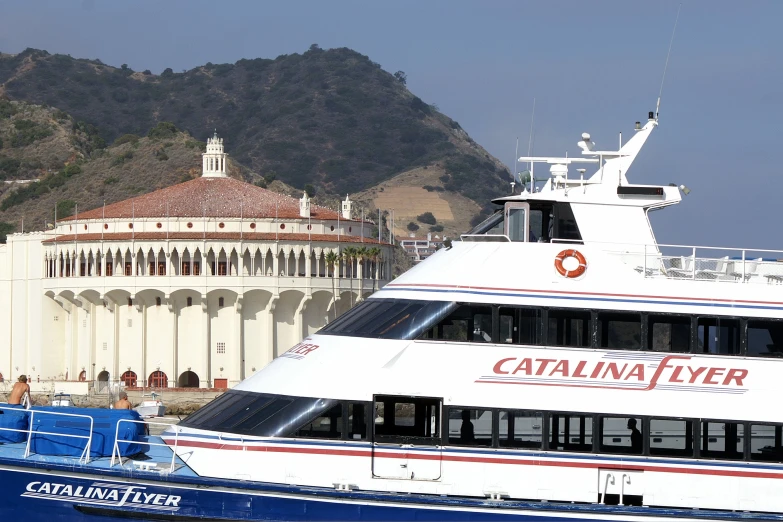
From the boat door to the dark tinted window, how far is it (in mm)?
1025

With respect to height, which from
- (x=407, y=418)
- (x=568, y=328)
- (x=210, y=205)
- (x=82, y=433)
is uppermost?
(x=210, y=205)

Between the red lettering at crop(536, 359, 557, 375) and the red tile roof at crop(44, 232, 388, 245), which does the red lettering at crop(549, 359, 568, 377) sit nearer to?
the red lettering at crop(536, 359, 557, 375)

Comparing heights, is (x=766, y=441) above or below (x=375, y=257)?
below

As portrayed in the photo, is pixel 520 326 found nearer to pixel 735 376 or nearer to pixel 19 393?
pixel 735 376

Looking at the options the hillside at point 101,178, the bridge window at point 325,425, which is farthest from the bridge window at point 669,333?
the hillside at point 101,178

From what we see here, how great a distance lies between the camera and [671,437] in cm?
1825

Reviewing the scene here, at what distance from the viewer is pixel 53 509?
1817 centimetres

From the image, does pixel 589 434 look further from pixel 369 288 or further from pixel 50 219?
pixel 50 219

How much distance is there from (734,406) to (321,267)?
67912 mm

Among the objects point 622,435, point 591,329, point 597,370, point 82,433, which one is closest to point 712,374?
point 622,435

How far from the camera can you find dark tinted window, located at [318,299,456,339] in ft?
61.0

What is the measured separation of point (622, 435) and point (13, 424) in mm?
9575

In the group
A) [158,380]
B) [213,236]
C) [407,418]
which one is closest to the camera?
[407,418]

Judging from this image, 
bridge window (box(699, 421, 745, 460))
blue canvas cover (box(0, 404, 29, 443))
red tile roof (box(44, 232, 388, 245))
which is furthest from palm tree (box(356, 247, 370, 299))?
bridge window (box(699, 421, 745, 460))
